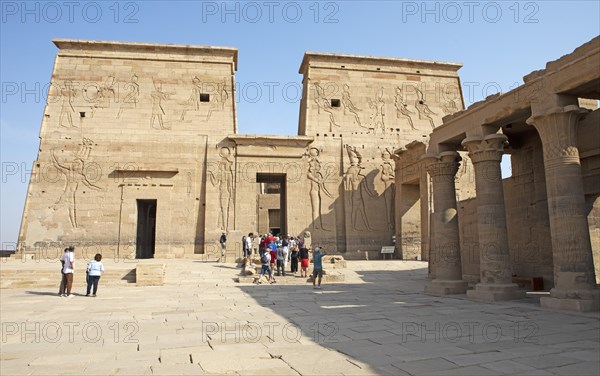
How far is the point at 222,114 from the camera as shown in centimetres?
2186

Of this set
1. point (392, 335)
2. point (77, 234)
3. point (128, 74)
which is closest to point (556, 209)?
point (392, 335)

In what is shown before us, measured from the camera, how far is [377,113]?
2308cm

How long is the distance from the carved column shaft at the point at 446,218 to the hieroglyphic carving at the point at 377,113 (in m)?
12.2

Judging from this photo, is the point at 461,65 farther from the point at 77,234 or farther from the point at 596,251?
the point at 77,234

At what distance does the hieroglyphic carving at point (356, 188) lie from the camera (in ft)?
70.1

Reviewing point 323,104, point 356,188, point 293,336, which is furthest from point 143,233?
point 293,336

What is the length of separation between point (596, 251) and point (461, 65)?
17685 mm

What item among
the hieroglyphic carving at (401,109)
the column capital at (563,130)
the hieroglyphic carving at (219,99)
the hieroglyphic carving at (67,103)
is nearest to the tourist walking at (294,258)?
the column capital at (563,130)

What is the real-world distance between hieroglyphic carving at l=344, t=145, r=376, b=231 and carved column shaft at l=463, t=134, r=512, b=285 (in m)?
11.8

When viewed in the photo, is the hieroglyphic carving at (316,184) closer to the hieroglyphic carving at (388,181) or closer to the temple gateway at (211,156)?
the temple gateway at (211,156)

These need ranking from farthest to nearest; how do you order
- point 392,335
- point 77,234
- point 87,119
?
point 87,119 → point 77,234 → point 392,335

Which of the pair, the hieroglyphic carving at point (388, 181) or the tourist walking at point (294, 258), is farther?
the hieroglyphic carving at point (388, 181)

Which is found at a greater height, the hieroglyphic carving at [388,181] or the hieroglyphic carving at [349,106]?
the hieroglyphic carving at [349,106]

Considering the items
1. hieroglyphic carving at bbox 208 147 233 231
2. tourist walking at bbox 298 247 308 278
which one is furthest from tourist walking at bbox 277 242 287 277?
hieroglyphic carving at bbox 208 147 233 231
